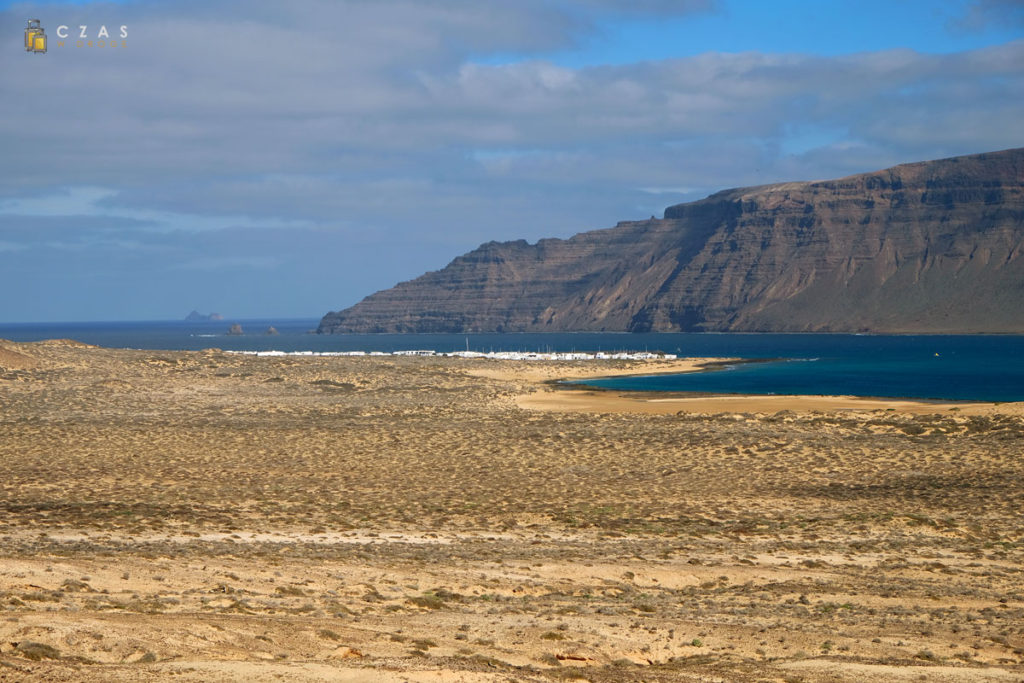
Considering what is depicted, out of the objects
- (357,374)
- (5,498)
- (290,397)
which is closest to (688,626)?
(5,498)

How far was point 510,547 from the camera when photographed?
62.6ft

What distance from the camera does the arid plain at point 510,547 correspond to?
36.8 feet

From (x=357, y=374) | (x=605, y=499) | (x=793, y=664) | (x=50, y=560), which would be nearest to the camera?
(x=793, y=664)

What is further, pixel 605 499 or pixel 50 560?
pixel 605 499

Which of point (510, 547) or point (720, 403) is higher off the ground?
point (720, 403)

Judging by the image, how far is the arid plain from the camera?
11219 millimetres

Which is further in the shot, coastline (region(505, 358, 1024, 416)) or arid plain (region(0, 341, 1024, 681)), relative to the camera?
coastline (region(505, 358, 1024, 416))

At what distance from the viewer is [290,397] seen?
2156 inches

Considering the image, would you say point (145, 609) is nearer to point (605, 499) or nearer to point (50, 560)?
point (50, 560)

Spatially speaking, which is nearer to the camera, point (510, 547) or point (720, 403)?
point (510, 547)

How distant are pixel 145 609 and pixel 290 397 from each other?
42.7 meters

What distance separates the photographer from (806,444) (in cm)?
3469

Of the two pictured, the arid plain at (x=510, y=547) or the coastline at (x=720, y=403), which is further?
the coastline at (x=720, y=403)

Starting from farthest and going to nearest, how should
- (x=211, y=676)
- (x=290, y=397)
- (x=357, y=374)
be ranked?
(x=357, y=374)
(x=290, y=397)
(x=211, y=676)
